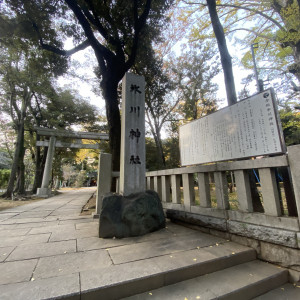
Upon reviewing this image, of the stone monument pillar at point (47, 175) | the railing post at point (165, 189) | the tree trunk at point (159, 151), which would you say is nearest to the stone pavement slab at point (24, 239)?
the railing post at point (165, 189)

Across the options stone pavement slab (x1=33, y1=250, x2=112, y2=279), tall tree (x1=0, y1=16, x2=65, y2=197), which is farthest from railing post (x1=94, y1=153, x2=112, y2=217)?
tall tree (x1=0, y1=16, x2=65, y2=197)

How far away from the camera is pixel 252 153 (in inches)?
97.2

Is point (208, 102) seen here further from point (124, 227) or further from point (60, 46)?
point (124, 227)

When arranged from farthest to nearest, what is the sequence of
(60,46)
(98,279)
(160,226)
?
1. (60,46)
2. (160,226)
3. (98,279)

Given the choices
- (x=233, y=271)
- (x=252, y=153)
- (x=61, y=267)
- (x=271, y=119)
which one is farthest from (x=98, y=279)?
(x=271, y=119)

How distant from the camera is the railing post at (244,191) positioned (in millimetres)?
2516

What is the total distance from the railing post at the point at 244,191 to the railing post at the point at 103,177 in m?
3.32

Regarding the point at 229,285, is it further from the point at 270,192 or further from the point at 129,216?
the point at 129,216

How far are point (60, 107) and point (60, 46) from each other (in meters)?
9.33

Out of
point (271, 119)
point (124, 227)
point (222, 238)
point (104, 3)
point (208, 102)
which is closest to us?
point (271, 119)

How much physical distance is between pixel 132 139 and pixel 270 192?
2655 millimetres

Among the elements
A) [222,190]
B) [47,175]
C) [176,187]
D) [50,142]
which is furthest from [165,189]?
[50,142]

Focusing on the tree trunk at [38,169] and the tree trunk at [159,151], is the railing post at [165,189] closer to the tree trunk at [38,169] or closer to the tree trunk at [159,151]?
the tree trunk at [159,151]

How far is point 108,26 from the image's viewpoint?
6.40 meters
